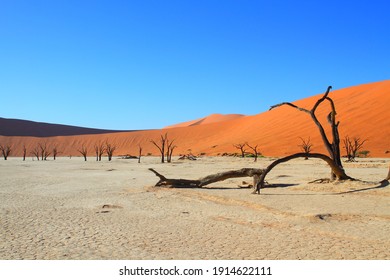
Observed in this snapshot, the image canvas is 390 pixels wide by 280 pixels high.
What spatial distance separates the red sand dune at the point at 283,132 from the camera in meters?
40.0

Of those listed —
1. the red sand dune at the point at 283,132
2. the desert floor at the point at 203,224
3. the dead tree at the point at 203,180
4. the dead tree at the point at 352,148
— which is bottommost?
the desert floor at the point at 203,224

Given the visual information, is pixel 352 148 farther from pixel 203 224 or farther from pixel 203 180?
pixel 203 224

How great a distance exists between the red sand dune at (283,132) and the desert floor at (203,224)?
1107 inches

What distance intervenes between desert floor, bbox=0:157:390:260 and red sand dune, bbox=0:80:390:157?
28.1m

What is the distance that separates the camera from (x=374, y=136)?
37875 mm

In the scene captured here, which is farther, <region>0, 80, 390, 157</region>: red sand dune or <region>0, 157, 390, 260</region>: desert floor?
<region>0, 80, 390, 157</region>: red sand dune

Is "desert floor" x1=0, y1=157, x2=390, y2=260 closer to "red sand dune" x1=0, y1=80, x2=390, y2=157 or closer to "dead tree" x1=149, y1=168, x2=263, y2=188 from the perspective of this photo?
"dead tree" x1=149, y1=168, x2=263, y2=188

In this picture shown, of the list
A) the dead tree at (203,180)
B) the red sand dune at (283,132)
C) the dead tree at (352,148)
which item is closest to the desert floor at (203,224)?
the dead tree at (203,180)

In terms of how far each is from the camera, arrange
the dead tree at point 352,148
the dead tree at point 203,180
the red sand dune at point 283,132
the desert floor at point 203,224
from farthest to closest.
→ the red sand dune at point 283,132 → the dead tree at point 352,148 → the dead tree at point 203,180 → the desert floor at point 203,224

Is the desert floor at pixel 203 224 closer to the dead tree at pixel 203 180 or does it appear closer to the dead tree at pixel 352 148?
the dead tree at pixel 203 180

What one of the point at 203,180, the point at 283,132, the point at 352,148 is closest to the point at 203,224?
the point at 203,180

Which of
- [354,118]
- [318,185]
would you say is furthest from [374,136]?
[318,185]

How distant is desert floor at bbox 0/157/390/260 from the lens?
15.3 ft

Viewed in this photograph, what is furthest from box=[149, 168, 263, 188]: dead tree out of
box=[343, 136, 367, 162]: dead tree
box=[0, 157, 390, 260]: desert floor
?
box=[343, 136, 367, 162]: dead tree
